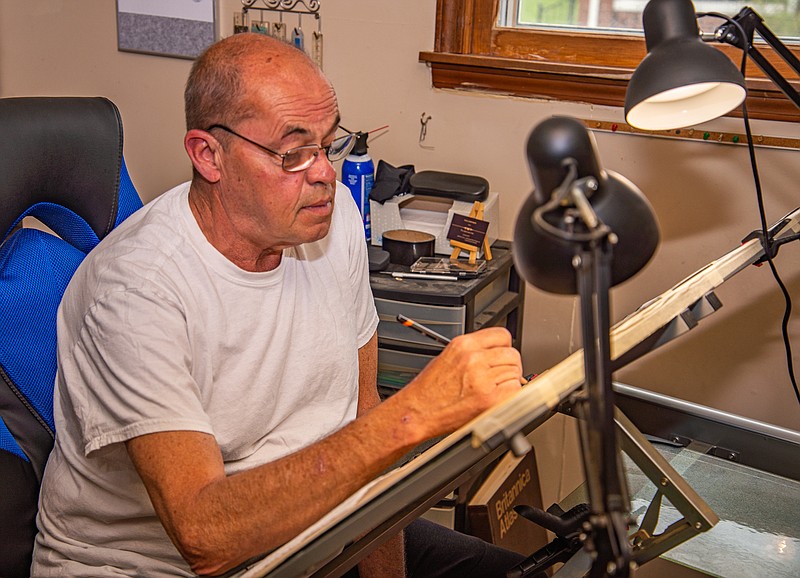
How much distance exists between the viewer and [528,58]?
2.14m

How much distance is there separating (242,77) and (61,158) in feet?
1.00

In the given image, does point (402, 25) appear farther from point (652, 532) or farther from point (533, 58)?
point (652, 532)

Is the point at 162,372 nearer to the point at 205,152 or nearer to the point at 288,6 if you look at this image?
the point at 205,152

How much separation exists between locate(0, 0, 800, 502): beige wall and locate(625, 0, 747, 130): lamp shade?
27.6 inches

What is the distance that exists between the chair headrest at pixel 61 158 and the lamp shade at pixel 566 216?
815 millimetres

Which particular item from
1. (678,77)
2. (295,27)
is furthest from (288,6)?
(678,77)

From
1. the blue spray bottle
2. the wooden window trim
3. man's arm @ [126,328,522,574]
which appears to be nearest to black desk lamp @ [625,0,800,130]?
man's arm @ [126,328,522,574]

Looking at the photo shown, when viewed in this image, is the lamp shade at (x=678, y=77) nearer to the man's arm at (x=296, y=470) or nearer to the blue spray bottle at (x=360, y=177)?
the man's arm at (x=296, y=470)

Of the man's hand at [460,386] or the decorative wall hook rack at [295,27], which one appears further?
the decorative wall hook rack at [295,27]

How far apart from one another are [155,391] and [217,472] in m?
0.13

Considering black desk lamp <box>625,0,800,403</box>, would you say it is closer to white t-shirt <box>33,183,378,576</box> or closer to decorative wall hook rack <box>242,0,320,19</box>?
white t-shirt <box>33,183,378,576</box>

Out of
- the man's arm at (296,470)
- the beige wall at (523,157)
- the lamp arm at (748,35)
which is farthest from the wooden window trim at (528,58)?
the man's arm at (296,470)

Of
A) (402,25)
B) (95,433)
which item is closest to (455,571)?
(95,433)

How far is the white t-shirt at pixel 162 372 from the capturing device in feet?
3.74
